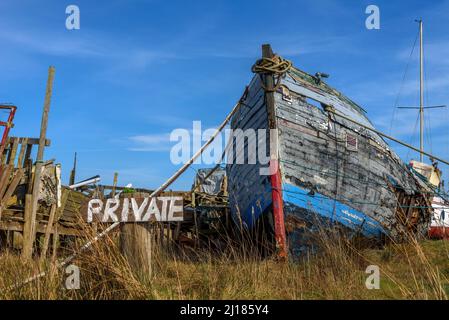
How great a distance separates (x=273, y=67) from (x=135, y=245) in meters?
4.63

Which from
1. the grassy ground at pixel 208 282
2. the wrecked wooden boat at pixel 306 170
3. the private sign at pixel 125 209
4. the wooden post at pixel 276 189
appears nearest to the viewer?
the grassy ground at pixel 208 282

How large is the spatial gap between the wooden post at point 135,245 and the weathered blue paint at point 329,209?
363 centimetres

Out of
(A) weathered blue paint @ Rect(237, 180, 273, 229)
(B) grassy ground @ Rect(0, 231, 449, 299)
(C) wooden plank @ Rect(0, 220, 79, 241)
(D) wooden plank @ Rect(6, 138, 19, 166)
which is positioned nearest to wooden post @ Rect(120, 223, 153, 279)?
(B) grassy ground @ Rect(0, 231, 449, 299)

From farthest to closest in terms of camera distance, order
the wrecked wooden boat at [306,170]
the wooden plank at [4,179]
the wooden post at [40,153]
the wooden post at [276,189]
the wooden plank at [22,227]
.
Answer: the wooden plank at [4,179] < the wooden plank at [22,227] < the wooden post at [40,153] < the wrecked wooden boat at [306,170] < the wooden post at [276,189]

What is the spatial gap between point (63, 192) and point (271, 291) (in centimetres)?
1020

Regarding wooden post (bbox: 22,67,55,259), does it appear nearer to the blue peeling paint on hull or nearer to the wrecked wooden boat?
the wrecked wooden boat

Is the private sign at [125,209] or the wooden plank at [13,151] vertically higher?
the wooden plank at [13,151]

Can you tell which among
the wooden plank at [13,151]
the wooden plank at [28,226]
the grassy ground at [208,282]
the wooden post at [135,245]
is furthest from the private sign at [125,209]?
the wooden plank at [13,151]

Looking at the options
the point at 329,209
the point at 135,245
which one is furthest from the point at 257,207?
the point at 135,245

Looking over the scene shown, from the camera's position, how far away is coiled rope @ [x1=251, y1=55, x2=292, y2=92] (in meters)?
8.10

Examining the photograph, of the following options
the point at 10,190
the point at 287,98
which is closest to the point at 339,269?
the point at 287,98

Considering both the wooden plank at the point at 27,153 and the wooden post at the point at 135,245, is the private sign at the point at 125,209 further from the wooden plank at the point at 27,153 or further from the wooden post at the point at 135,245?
the wooden plank at the point at 27,153

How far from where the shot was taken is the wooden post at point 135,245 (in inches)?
176
